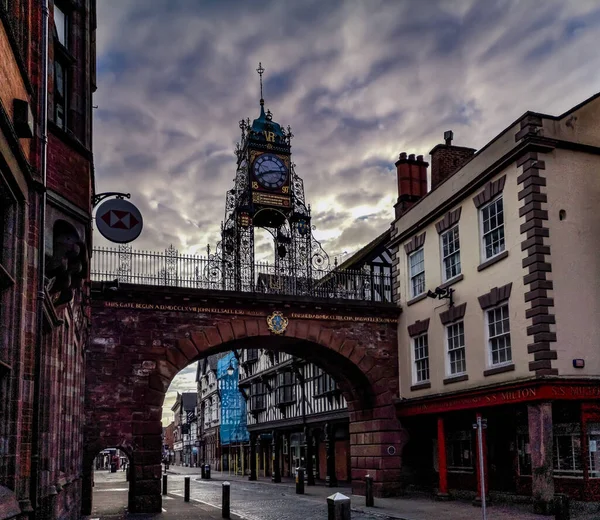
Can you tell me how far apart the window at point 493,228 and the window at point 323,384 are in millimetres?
14406

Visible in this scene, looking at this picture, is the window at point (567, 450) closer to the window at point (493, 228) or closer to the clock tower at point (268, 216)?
the window at point (493, 228)

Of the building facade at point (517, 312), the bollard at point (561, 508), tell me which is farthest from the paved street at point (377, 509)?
the bollard at point (561, 508)

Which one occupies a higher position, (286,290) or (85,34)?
(85,34)

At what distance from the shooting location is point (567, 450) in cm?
1788

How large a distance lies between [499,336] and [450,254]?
12.7ft

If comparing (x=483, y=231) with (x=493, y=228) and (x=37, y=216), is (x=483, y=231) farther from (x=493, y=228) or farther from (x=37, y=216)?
(x=37, y=216)

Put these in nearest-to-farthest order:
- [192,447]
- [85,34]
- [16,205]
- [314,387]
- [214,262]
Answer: [16,205] → [85,34] → [214,262] → [314,387] → [192,447]

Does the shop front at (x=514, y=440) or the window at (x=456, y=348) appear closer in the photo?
the shop front at (x=514, y=440)

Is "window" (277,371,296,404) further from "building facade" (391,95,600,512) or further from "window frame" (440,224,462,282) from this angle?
"window frame" (440,224,462,282)

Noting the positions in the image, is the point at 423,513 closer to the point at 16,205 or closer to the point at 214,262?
the point at 214,262

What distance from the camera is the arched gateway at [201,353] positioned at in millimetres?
21672

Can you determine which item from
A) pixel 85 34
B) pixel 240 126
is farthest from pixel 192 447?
pixel 85 34

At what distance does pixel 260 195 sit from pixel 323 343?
615cm

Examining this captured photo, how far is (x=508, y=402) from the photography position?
18047 millimetres
